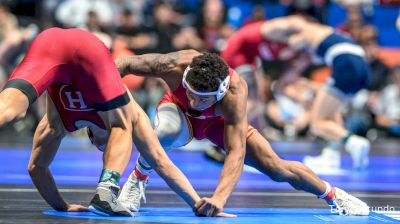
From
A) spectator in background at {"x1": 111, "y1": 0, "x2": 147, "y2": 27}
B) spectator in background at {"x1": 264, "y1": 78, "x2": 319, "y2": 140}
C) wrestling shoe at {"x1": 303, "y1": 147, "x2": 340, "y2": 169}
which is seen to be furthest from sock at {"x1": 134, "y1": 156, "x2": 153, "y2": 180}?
spectator in background at {"x1": 111, "y1": 0, "x2": 147, "y2": 27}

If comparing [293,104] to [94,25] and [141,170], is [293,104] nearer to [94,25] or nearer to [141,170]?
[94,25]

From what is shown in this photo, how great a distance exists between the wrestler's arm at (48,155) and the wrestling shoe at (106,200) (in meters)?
0.35

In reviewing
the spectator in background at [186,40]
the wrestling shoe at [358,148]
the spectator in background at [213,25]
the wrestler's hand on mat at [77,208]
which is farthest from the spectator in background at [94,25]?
the wrestler's hand on mat at [77,208]

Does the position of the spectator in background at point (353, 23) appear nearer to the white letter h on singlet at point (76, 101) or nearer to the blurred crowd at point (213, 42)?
the blurred crowd at point (213, 42)

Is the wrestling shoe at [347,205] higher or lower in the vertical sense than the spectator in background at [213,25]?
higher

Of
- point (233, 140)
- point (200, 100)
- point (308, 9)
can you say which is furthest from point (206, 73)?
point (308, 9)

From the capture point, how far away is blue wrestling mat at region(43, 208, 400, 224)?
512cm

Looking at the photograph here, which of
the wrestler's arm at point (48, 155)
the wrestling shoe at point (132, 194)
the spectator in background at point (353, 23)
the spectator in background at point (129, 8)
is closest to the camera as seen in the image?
the wrestler's arm at point (48, 155)

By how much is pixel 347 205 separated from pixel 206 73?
1189mm

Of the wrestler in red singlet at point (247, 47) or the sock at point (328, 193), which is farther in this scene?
the wrestler in red singlet at point (247, 47)

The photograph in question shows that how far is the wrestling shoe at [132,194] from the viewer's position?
5551 millimetres

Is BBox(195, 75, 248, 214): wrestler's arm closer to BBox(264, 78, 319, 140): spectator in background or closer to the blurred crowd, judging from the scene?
the blurred crowd

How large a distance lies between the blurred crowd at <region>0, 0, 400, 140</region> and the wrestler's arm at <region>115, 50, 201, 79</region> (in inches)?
252

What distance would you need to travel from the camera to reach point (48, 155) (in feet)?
17.7
